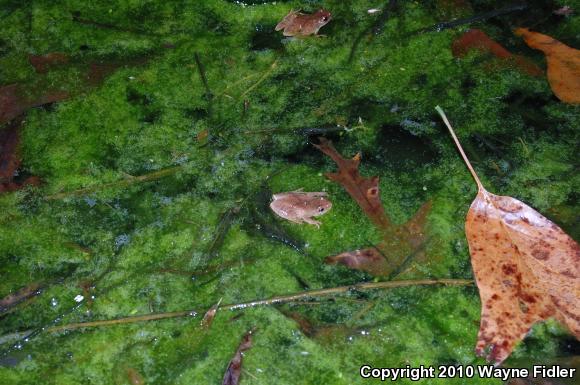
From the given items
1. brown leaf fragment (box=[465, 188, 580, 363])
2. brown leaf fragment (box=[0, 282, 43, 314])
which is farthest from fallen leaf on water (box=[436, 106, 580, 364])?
brown leaf fragment (box=[0, 282, 43, 314])

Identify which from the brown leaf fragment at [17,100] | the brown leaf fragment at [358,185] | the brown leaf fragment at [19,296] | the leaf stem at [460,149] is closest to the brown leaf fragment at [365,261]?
the brown leaf fragment at [358,185]

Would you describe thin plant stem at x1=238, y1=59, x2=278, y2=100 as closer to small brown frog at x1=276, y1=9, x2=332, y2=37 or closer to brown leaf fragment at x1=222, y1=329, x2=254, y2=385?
small brown frog at x1=276, y1=9, x2=332, y2=37

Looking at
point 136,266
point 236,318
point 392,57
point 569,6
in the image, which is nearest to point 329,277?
point 236,318

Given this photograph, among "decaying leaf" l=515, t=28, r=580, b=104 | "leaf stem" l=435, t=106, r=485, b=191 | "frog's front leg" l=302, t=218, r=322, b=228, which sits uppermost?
"decaying leaf" l=515, t=28, r=580, b=104

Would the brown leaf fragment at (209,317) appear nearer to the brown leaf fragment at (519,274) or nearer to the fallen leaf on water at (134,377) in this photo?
the fallen leaf on water at (134,377)

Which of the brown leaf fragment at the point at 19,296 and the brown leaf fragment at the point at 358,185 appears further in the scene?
the brown leaf fragment at the point at 358,185

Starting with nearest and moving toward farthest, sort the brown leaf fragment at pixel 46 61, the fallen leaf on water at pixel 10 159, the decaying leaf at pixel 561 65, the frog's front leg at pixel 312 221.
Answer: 1. the frog's front leg at pixel 312 221
2. the fallen leaf on water at pixel 10 159
3. the decaying leaf at pixel 561 65
4. the brown leaf fragment at pixel 46 61

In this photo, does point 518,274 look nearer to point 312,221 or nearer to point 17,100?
point 312,221

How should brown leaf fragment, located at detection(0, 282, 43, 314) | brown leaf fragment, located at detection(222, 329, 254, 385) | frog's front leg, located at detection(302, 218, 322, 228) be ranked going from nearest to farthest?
brown leaf fragment, located at detection(222, 329, 254, 385) < brown leaf fragment, located at detection(0, 282, 43, 314) < frog's front leg, located at detection(302, 218, 322, 228)
